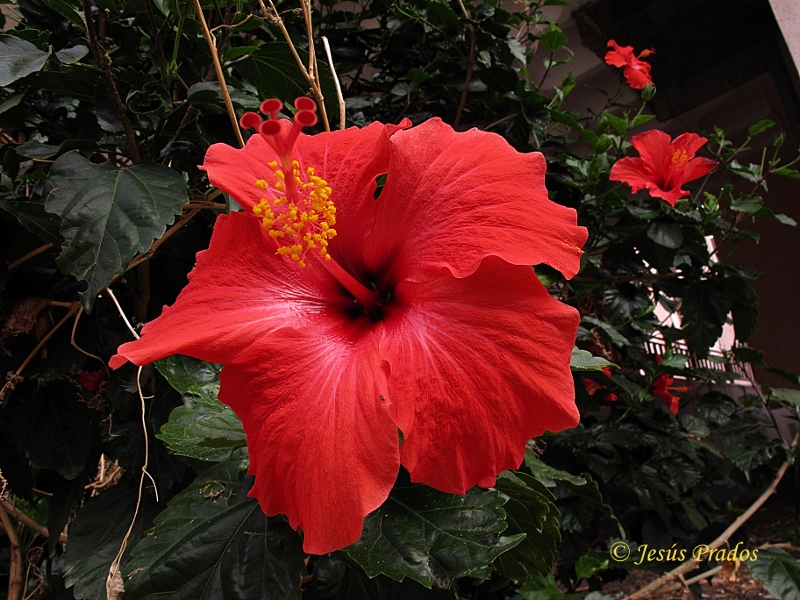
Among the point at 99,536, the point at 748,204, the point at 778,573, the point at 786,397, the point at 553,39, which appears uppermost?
the point at 553,39

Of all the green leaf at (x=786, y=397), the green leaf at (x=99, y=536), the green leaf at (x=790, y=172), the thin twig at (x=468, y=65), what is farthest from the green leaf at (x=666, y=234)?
the green leaf at (x=99, y=536)

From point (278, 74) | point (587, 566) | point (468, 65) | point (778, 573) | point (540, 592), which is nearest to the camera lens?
point (278, 74)

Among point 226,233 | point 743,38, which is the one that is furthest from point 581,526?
point 743,38

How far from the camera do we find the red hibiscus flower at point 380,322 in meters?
0.43

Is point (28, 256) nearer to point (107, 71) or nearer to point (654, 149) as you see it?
point (107, 71)

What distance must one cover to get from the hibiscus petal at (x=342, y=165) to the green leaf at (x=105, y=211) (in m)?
0.17

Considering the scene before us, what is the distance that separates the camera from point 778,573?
1.51m

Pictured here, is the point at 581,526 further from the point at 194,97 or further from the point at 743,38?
the point at 743,38

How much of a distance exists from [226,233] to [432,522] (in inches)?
13.7

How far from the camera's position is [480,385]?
17.3 inches

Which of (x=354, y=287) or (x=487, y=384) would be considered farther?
(x=354, y=287)

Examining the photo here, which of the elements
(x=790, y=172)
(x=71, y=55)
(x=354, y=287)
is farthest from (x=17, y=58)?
(x=790, y=172)

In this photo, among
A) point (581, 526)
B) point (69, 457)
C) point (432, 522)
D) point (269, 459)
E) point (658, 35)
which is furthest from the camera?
point (658, 35)

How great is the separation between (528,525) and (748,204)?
1.44 meters
